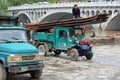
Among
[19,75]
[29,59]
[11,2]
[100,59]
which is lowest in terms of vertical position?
[11,2]

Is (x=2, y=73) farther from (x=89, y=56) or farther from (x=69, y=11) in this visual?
(x=69, y=11)

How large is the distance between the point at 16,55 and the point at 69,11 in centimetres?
5370

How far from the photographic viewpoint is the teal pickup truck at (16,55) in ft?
40.7

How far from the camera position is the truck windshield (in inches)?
516

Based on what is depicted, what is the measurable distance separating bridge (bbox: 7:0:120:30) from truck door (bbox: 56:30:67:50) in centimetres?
3311

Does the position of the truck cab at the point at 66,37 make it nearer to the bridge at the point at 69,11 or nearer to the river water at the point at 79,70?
the river water at the point at 79,70

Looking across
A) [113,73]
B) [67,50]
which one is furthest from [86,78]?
[67,50]

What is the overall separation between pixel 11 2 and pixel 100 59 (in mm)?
79788

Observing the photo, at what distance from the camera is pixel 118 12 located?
189 ft

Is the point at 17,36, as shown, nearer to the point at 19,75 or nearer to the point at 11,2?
A: the point at 19,75

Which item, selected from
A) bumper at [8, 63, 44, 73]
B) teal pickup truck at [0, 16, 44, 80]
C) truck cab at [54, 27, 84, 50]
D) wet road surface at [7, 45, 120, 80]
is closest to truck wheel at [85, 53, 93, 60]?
wet road surface at [7, 45, 120, 80]

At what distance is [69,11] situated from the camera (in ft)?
216

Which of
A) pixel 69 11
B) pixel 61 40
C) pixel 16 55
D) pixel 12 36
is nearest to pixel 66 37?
pixel 61 40

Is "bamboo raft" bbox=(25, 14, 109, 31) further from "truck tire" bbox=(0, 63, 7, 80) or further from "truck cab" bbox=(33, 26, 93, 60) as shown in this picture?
"truck tire" bbox=(0, 63, 7, 80)
